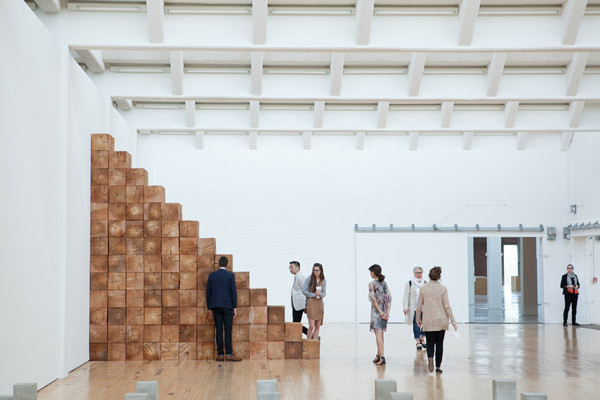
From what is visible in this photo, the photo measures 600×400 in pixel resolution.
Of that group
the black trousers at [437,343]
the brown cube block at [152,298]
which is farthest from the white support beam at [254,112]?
the black trousers at [437,343]

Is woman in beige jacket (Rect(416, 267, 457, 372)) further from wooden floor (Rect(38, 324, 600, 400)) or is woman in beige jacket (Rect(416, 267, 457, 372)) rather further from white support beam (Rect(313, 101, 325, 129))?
white support beam (Rect(313, 101, 325, 129))

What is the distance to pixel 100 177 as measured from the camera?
1087 cm

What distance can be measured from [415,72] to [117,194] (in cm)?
520

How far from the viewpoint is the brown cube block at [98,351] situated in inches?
417

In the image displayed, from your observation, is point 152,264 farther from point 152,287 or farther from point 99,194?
point 99,194

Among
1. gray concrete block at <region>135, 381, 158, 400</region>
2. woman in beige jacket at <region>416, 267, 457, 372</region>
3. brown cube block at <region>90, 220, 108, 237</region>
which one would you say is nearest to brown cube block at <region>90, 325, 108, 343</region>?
brown cube block at <region>90, 220, 108, 237</region>

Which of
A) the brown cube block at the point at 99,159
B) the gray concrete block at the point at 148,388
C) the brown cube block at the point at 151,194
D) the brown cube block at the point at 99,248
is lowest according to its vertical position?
the gray concrete block at the point at 148,388

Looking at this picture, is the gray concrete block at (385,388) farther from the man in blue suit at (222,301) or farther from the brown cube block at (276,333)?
the brown cube block at (276,333)

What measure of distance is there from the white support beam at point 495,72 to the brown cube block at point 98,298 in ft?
23.1

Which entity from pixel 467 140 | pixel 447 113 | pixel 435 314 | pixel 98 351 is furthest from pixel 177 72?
pixel 467 140

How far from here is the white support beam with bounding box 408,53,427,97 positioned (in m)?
12.1

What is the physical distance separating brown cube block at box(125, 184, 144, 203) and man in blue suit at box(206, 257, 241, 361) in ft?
5.09

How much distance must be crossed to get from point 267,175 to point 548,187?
21.1 ft

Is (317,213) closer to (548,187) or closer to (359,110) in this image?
(359,110)
